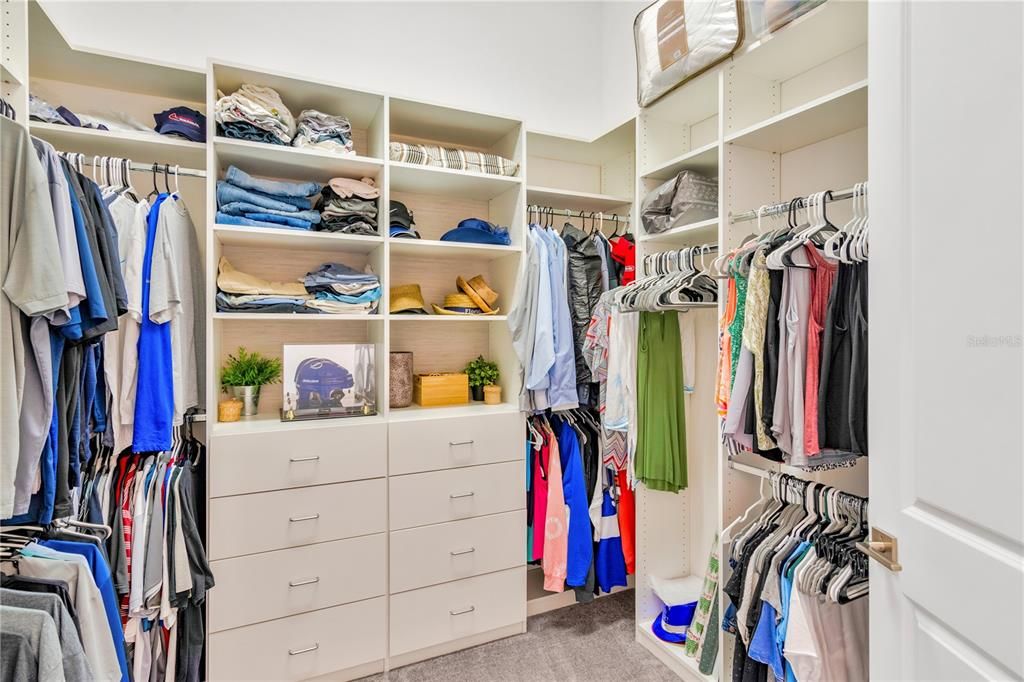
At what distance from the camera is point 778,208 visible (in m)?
1.67

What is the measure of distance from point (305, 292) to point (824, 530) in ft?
6.53

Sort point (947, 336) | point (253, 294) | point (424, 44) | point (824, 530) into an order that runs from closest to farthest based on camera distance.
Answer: point (947, 336) → point (824, 530) → point (253, 294) → point (424, 44)

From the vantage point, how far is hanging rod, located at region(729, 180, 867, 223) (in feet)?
4.84

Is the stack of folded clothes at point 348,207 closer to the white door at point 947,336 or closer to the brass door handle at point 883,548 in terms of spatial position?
the white door at point 947,336

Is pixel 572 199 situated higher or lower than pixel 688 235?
higher

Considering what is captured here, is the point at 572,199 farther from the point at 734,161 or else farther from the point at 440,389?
the point at 440,389

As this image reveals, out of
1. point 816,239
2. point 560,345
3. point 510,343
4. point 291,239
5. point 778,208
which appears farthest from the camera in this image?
point 510,343

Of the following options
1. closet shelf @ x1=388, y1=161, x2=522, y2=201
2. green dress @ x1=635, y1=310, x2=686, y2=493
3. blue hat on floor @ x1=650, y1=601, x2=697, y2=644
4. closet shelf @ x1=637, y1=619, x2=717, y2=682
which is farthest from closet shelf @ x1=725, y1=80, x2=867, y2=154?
closet shelf @ x1=637, y1=619, x2=717, y2=682

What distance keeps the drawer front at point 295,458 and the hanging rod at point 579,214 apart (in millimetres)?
1328

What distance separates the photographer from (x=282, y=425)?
197 cm

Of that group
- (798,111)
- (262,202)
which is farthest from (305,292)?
(798,111)

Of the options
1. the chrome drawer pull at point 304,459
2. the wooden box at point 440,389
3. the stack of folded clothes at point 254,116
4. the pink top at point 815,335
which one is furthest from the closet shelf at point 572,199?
the chrome drawer pull at point 304,459

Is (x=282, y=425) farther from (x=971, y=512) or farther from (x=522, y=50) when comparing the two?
(x=522, y=50)

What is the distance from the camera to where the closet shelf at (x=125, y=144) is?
1.78 meters
